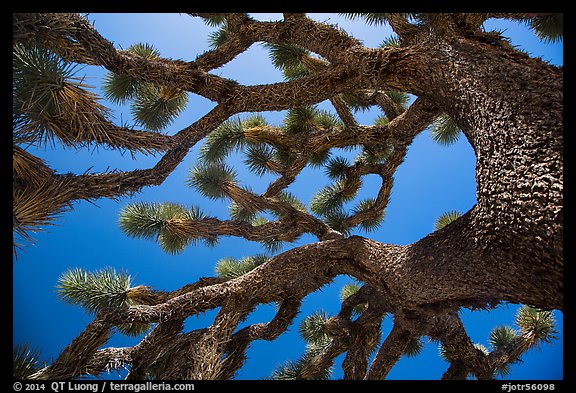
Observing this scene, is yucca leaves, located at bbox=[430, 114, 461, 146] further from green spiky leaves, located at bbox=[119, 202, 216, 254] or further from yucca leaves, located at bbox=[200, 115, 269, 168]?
green spiky leaves, located at bbox=[119, 202, 216, 254]

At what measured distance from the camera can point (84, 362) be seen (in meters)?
1.44

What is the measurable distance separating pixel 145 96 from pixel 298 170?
1.20 meters

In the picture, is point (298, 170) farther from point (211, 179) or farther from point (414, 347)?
point (414, 347)

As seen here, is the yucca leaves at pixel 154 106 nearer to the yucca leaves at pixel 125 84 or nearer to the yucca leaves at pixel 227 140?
the yucca leaves at pixel 125 84

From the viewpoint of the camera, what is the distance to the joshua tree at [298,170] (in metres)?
1.01

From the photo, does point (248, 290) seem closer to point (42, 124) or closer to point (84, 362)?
point (84, 362)

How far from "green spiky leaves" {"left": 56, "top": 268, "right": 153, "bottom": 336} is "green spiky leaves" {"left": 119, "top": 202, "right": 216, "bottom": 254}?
42 cm

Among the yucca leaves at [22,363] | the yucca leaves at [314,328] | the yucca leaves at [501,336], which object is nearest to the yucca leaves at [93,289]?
the yucca leaves at [22,363]

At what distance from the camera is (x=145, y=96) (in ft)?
7.70

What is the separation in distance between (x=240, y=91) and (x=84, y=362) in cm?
139

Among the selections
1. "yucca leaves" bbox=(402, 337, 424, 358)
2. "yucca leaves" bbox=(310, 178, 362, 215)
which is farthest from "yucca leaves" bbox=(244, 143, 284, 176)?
"yucca leaves" bbox=(402, 337, 424, 358)

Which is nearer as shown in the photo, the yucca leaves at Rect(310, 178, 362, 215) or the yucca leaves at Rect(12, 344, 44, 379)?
the yucca leaves at Rect(12, 344, 44, 379)

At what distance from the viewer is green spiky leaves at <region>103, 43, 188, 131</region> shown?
89.5 inches
